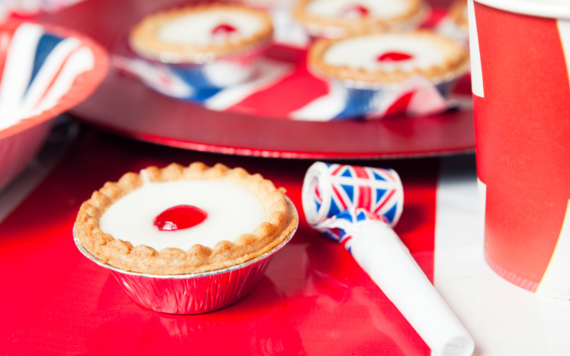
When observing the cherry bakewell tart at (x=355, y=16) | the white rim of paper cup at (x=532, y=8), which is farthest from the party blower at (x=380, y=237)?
the cherry bakewell tart at (x=355, y=16)

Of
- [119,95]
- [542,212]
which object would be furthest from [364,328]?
[119,95]

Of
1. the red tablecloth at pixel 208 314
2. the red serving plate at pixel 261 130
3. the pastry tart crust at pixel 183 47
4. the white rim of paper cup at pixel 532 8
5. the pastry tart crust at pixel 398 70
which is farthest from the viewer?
the pastry tart crust at pixel 183 47

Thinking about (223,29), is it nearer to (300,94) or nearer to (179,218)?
(300,94)

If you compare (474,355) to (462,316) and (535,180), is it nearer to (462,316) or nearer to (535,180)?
(462,316)

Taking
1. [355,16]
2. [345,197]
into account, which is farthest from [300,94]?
[345,197]

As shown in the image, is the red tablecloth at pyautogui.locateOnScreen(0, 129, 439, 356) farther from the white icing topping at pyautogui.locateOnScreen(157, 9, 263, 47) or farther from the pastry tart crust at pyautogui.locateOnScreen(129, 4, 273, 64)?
the white icing topping at pyautogui.locateOnScreen(157, 9, 263, 47)

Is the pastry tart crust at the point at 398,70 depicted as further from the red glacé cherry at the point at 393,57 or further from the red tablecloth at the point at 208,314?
the red tablecloth at the point at 208,314
